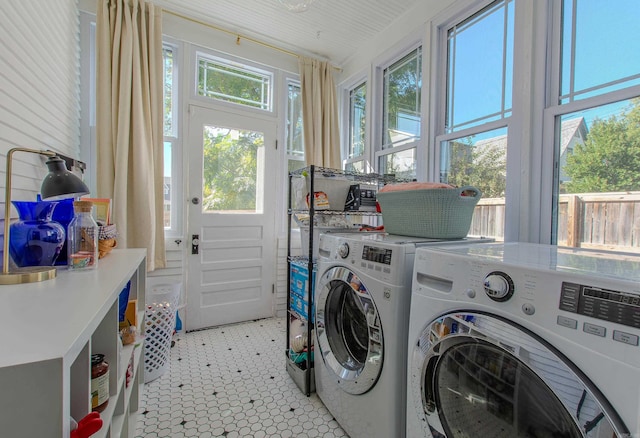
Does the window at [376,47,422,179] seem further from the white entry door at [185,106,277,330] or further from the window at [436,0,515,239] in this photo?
the white entry door at [185,106,277,330]

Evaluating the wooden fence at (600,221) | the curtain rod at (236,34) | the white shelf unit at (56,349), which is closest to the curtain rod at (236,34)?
the curtain rod at (236,34)

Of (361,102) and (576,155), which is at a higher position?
(361,102)

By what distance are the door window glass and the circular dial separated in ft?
7.85

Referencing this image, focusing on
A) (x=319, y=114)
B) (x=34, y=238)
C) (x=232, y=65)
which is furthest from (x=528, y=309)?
(x=232, y=65)

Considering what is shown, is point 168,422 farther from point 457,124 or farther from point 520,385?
point 457,124

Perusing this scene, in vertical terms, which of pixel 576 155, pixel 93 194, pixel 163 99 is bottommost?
pixel 93 194

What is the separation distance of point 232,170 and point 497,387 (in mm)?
2560

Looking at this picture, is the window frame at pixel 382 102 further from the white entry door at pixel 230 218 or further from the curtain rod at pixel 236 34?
→ the white entry door at pixel 230 218

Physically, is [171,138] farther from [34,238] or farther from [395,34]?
[395,34]

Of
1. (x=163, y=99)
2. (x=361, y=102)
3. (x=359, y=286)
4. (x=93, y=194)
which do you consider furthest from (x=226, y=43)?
(x=359, y=286)

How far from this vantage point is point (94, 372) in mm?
847

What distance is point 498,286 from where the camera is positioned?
774 mm

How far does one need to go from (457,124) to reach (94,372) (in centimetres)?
235

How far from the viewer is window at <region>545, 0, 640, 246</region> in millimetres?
1327
